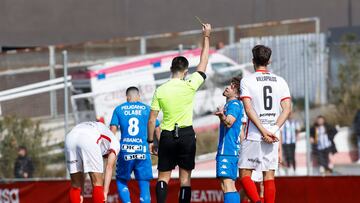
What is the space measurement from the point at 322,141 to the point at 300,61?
152cm

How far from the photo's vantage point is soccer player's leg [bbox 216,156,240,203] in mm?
13961

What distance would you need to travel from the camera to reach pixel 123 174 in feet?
54.5

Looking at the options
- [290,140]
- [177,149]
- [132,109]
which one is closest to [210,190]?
[132,109]

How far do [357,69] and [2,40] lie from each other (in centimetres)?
1241

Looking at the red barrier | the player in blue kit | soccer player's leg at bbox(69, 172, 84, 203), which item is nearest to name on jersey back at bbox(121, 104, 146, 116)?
the player in blue kit

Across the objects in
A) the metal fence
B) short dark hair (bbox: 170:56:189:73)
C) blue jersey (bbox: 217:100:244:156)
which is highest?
the metal fence

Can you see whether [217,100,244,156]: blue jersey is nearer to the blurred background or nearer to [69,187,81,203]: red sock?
[69,187,81,203]: red sock

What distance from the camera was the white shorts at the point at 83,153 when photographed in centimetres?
1437

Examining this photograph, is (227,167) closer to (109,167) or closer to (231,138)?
(231,138)

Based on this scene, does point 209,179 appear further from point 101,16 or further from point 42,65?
point 101,16

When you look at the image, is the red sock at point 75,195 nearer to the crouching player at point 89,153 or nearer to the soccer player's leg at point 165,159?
the crouching player at point 89,153

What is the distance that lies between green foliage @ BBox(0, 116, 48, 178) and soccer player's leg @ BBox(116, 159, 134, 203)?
17.0ft

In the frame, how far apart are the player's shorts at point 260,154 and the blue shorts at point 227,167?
42.1 inches

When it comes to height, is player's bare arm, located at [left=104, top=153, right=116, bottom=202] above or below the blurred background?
below
